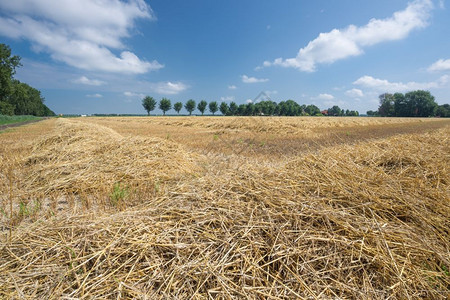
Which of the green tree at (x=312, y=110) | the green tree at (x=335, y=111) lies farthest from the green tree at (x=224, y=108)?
the green tree at (x=335, y=111)

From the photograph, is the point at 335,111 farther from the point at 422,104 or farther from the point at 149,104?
the point at 149,104

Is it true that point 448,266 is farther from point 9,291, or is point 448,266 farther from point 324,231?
point 9,291

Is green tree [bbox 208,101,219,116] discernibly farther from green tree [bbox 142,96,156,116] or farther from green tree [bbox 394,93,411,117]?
green tree [bbox 394,93,411,117]

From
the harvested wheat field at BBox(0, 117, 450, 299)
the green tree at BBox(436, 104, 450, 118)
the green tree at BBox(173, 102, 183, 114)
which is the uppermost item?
the green tree at BBox(173, 102, 183, 114)

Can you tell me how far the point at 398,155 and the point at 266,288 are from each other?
4.12 meters

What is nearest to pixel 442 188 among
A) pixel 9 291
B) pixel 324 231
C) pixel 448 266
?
pixel 448 266

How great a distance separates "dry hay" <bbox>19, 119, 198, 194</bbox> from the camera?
3.61m

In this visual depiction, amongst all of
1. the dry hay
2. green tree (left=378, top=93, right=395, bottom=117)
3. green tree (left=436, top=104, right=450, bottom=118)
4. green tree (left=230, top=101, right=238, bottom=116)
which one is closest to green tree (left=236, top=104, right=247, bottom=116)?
green tree (left=230, top=101, right=238, bottom=116)

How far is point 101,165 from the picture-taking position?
4.20 m

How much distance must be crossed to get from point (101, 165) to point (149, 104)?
9991 centimetres

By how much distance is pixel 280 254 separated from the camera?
1661mm

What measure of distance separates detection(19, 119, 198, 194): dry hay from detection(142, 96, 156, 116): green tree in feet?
319

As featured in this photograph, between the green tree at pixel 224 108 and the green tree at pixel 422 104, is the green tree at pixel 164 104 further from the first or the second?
the green tree at pixel 422 104

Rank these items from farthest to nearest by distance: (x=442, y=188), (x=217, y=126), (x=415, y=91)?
(x=415, y=91), (x=217, y=126), (x=442, y=188)
